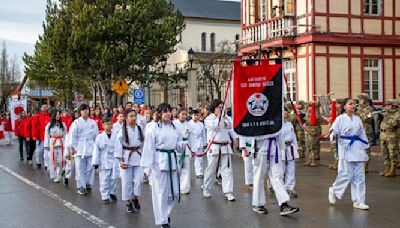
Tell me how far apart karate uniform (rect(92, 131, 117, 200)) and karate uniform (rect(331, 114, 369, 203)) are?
15.1ft

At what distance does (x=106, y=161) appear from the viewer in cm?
1223

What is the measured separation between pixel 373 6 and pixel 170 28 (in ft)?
41.5

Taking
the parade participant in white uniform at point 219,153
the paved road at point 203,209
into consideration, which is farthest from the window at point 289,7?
the parade participant in white uniform at point 219,153

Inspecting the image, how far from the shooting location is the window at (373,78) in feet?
90.9

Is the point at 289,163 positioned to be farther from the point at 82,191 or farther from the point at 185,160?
the point at 82,191

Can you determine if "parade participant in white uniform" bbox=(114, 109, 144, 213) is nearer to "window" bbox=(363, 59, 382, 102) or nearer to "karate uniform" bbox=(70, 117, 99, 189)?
"karate uniform" bbox=(70, 117, 99, 189)

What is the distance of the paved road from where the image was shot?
31.0ft

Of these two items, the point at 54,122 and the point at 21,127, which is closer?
the point at 54,122

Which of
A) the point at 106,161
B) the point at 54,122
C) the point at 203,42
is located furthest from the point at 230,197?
the point at 203,42

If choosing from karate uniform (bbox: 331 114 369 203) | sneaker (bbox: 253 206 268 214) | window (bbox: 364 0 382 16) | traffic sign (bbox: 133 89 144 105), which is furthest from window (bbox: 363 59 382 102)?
sneaker (bbox: 253 206 268 214)

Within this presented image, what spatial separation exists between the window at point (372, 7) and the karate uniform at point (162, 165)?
67.8ft

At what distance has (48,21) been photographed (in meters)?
35.3

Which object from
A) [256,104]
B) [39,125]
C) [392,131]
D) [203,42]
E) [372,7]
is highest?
[203,42]

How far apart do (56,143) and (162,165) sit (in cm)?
700
